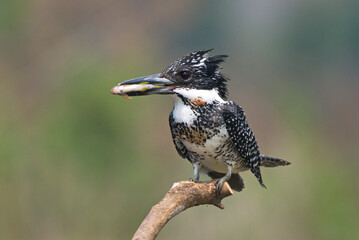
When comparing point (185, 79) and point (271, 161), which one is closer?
point (185, 79)

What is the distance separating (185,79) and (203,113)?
0.18 metres

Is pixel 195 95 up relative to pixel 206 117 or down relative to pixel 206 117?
up

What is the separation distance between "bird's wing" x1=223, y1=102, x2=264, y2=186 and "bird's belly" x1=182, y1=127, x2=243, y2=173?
3cm

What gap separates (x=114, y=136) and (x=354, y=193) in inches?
93.2

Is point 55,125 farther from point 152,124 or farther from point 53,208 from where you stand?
point 152,124

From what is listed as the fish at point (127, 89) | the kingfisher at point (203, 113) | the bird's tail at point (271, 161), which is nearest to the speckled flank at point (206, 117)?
the kingfisher at point (203, 113)

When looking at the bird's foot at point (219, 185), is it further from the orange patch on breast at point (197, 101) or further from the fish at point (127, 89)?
the fish at point (127, 89)

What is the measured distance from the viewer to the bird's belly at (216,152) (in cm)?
269

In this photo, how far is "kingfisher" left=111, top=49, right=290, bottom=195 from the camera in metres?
2.55

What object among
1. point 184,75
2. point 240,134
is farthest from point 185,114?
point 240,134

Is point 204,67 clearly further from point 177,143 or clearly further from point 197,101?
point 177,143

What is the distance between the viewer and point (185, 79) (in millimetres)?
2576

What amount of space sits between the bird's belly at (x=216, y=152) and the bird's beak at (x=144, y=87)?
1.02 feet

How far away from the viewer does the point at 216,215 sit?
4738mm
